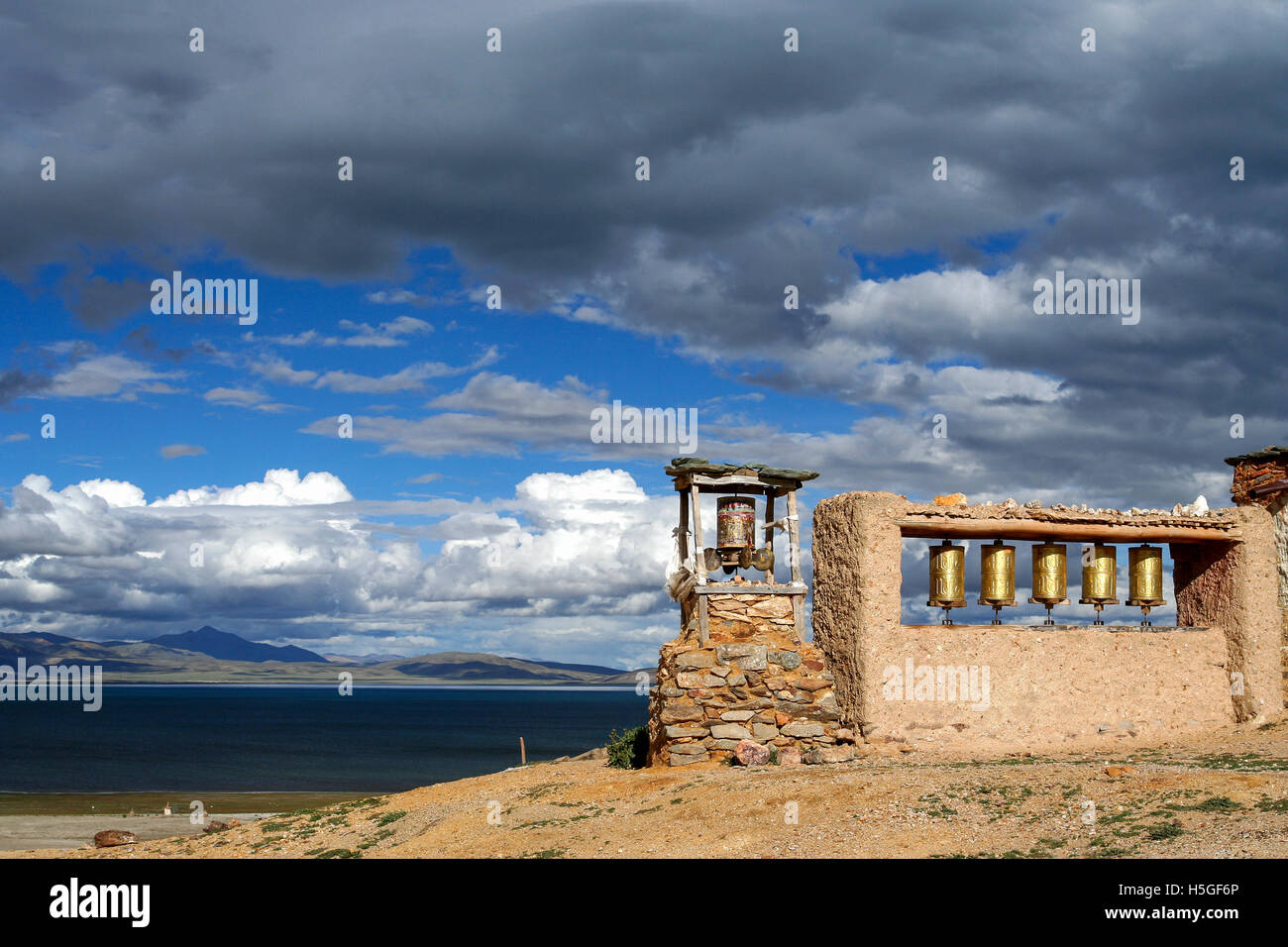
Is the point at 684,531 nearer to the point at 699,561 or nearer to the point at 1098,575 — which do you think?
the point at 699,561

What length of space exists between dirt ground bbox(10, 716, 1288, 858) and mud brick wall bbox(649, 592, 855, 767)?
0.61m

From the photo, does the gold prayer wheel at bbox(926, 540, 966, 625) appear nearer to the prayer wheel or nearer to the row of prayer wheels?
the row of prayer wheels

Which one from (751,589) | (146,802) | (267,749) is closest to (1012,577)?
(751,589)

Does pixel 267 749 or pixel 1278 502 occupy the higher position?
pixel 1278 502

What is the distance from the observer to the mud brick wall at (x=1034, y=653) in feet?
55.8

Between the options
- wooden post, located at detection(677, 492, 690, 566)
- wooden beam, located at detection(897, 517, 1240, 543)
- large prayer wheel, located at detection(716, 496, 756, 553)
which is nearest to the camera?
wooden beam, located at detection(897, 517, 1240, 543)

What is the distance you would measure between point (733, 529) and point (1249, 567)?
31.0 ft

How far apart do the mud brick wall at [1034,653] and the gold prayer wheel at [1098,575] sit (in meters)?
0.65

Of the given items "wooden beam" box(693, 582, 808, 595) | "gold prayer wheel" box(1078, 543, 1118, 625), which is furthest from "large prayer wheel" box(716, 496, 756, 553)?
"gold prayer wheel" box(1078, 543, 1118, 625)

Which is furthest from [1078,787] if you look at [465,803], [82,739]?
[82,739]

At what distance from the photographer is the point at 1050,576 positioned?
59.8ft

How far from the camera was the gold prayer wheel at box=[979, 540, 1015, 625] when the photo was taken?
18250 mm

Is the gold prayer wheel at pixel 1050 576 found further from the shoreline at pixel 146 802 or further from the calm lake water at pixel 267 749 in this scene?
the calm lake water at pixel 267 749

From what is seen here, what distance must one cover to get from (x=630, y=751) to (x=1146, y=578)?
10013 millimetres
